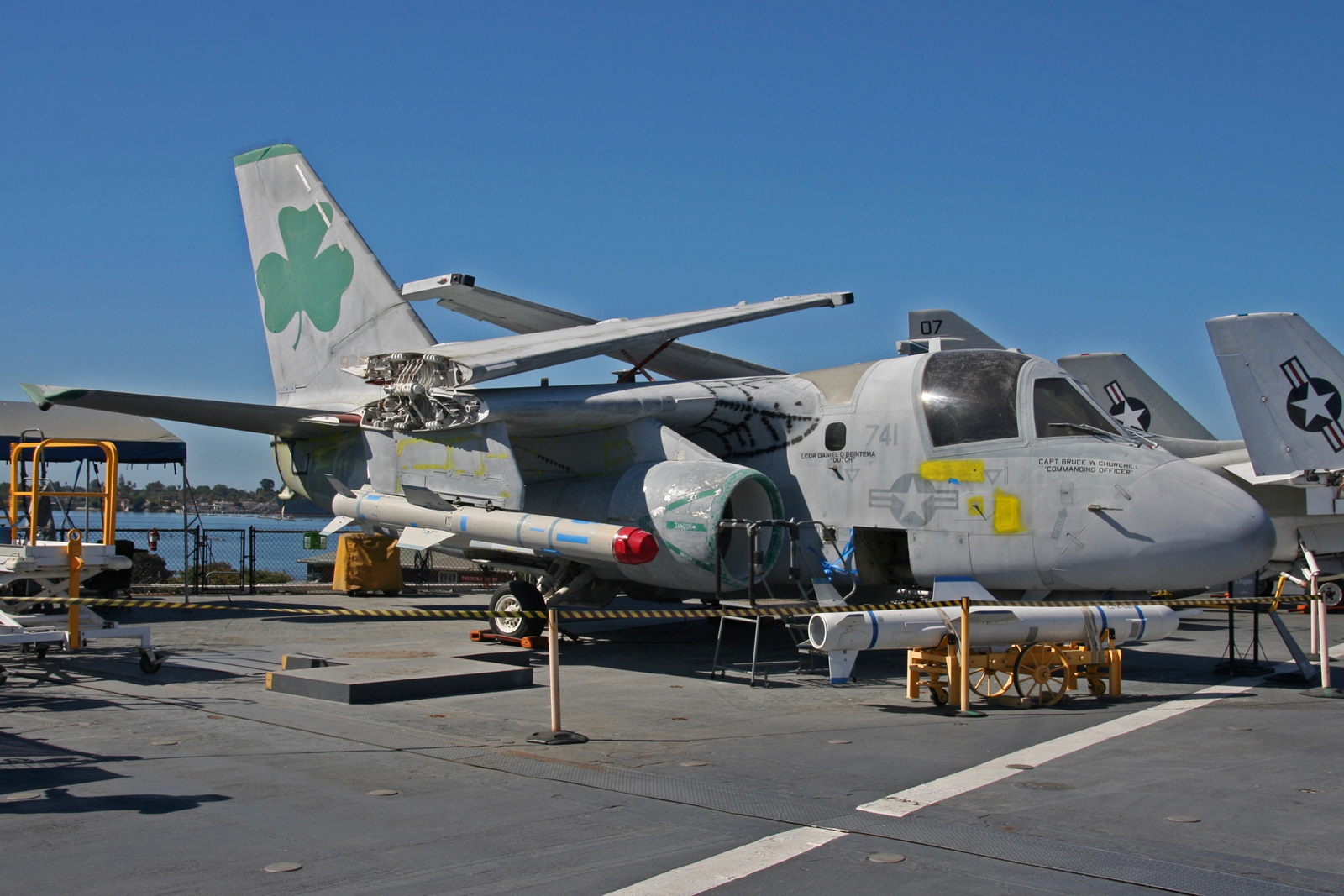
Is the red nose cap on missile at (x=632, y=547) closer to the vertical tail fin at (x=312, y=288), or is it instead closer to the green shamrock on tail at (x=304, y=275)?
the vertical tail fin at (x=312, y=288)

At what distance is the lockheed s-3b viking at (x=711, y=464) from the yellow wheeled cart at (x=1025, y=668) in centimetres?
103

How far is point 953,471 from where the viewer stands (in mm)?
11578

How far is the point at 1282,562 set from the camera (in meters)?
24.4

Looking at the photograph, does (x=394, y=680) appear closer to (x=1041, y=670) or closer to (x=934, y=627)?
(x=934, y=627)

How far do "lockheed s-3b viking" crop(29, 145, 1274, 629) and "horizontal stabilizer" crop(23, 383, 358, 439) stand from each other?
4 cm

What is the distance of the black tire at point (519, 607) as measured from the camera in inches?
553

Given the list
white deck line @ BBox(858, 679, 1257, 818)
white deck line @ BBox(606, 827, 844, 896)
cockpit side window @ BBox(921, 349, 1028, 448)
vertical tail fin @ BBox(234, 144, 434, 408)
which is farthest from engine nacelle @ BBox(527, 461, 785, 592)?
white deck line @ BBox(606, 827, 844, 896)

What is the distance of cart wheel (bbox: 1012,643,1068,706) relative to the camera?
9.93m

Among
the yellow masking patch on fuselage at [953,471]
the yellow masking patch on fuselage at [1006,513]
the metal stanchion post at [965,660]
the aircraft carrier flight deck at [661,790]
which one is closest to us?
the aircraft carrier flight deck at [661,790]

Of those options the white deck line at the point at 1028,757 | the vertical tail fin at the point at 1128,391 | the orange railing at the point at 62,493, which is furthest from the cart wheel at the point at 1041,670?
the vertical tail fin at the point at 1128,391

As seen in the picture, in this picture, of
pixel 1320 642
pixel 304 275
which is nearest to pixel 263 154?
pixel 304 275

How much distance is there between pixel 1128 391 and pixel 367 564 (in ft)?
70.1

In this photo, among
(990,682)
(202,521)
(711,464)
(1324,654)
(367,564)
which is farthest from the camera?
(202,521)

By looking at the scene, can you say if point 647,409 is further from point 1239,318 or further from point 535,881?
point 1239,318
